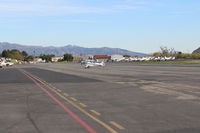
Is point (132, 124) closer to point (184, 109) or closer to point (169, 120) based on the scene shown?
point (169, 120)

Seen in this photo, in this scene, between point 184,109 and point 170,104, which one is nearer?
point 184,109

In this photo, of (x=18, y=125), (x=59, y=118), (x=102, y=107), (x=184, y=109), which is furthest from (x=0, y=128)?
(x=184, y=109)

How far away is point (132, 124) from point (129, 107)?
3421 millimetres

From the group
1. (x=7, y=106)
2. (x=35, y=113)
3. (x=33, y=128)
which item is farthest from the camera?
(x=7, y=106)

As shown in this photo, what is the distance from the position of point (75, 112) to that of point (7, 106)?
3486 millimetres

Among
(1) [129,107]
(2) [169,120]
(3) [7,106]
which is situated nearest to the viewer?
(2) [169,120]

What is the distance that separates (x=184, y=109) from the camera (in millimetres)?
12406

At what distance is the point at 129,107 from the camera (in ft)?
43.6

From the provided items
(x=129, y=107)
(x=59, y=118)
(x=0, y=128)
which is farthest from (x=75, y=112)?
(x=0, y=128)

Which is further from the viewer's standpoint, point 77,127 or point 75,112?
point 75,112

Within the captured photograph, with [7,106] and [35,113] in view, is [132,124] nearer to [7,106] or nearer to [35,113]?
[35,113]

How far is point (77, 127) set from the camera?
31.5 feet

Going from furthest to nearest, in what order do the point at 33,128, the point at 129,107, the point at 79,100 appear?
the point at 79,100 < the point at 129,107 < the point at 33,128

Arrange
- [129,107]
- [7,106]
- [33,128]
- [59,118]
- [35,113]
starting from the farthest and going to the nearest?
[7,106] < [129,107] < [35,113] < [59,118] < [33,128]
